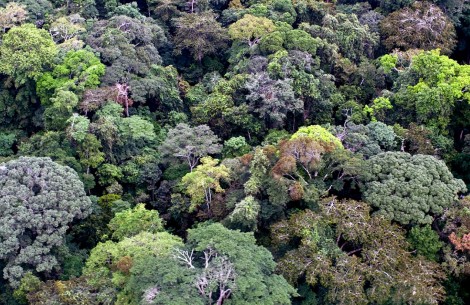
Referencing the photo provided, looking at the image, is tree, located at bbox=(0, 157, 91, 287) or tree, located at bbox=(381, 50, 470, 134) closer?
tree, located at bbox=(0, 157, 91, 287)

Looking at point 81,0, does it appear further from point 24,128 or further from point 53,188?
point 53,188

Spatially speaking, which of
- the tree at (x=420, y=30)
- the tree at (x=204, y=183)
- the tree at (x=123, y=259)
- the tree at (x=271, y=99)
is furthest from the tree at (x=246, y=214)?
the tree at (x=420, y=30)

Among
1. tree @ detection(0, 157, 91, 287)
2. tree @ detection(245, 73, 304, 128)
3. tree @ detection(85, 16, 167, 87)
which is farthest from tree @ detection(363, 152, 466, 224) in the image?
tree @ detection(85, 16, 167, 87)

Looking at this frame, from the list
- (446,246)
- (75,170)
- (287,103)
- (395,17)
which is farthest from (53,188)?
(395,17)

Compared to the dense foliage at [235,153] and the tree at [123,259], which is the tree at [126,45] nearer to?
the dense foliage at [235,153]

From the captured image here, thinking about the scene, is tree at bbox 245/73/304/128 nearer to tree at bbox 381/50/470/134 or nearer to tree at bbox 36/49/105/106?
tree at bbox 381/50/470/134

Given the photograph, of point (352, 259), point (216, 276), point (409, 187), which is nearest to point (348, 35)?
point (409, 187)

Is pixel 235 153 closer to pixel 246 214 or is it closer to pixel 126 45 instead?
pixel 246 214
